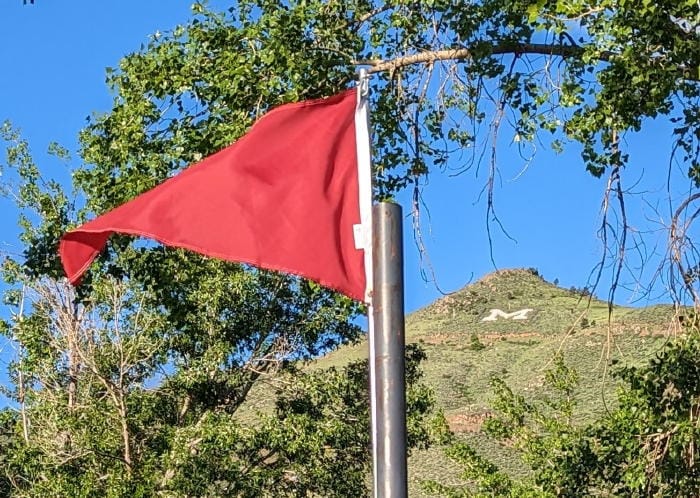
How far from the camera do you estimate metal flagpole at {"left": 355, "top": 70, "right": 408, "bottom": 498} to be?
3.62 meters

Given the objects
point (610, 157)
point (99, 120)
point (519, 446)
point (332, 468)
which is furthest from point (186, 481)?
point (610, 157)

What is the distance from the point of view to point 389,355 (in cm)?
369

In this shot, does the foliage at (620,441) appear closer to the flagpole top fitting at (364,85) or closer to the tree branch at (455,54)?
the tree branch at (455,54)

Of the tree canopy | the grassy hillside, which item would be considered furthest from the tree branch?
the grassy hillside

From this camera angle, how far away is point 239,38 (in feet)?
28.6

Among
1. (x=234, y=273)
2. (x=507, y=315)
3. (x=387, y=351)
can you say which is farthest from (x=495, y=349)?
(x=387, y=351)

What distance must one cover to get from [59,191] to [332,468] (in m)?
5.72

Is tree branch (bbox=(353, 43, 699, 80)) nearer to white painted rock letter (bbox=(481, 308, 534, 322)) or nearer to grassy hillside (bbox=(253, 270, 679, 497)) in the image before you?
grassy hillside (bbox=(253, 270, 679, 497))

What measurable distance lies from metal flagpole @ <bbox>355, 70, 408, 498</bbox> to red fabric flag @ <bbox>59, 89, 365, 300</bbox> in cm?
28

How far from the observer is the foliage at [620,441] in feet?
31.7

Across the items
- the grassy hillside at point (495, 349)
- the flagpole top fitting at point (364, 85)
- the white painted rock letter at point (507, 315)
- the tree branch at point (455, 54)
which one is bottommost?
the flagpole top fitting at point (364, 85)

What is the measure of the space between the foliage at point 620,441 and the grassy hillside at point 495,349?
15064mm

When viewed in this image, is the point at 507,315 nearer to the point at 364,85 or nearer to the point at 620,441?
the point at 620,441

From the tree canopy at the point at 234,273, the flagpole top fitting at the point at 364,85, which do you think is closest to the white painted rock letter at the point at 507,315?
the tree canopy at the point at 234,273
